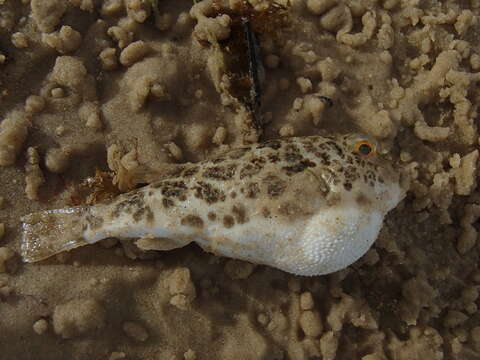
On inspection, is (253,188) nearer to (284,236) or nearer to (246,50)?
(284,236)

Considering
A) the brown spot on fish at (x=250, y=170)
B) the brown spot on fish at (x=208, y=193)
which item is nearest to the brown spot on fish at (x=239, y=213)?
the brown spot on fish at (x=208, y=193)

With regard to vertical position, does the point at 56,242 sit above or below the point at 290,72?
below

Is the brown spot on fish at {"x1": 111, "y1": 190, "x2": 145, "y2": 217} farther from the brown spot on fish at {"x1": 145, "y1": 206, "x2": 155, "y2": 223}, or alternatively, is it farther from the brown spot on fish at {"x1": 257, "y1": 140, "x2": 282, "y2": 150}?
the brown spot on fish at {"x1": 257, "y1": 140, "x2": 282, "y2": 150}

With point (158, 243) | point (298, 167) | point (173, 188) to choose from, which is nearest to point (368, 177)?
point (298, 167)

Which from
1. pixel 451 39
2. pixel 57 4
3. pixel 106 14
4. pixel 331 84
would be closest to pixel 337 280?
pixel 331 84

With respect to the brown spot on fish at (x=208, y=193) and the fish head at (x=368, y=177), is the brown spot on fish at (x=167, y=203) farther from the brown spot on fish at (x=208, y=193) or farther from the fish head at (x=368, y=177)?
the fish head at (x=368, y=177)

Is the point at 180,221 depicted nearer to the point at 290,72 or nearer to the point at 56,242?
the point at 56,242

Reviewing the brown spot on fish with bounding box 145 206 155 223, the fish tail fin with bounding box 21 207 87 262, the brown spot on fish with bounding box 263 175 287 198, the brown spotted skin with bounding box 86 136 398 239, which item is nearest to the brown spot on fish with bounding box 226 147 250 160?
the brown spotted skin with bounding box 86 136 398 239
